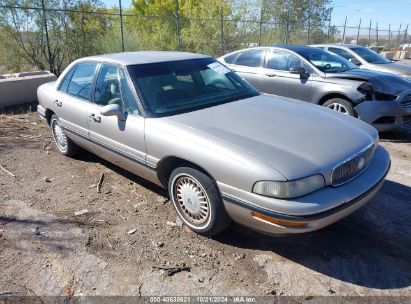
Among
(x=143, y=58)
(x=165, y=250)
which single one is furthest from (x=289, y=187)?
(x=143, y=58)

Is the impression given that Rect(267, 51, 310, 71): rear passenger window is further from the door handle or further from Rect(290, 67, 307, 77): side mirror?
the door handle

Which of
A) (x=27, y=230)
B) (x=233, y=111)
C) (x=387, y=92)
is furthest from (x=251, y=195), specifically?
(x=387, y=92)

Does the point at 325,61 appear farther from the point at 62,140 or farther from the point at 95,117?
the point at 62,140

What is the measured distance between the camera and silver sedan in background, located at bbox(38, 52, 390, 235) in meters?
2.70

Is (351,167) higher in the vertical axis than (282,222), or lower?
higher

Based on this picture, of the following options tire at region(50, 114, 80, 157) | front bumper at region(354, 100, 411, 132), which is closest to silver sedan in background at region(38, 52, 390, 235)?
tire at region(50, 114, 80, 157)

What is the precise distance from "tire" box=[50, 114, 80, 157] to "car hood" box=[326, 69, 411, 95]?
4379mm

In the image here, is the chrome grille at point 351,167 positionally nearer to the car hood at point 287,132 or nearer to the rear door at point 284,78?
the car hood at point 287,132

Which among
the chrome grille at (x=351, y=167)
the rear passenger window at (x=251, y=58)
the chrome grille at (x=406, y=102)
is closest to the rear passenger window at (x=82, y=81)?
the chrome grille at (x=351, y=167)

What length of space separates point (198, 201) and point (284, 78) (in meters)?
4.40

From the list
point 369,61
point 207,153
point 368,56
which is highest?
point 368,56

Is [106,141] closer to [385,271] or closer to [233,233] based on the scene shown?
[233,233]

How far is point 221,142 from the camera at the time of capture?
2.97 m

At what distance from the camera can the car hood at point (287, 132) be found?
2.78 metres
